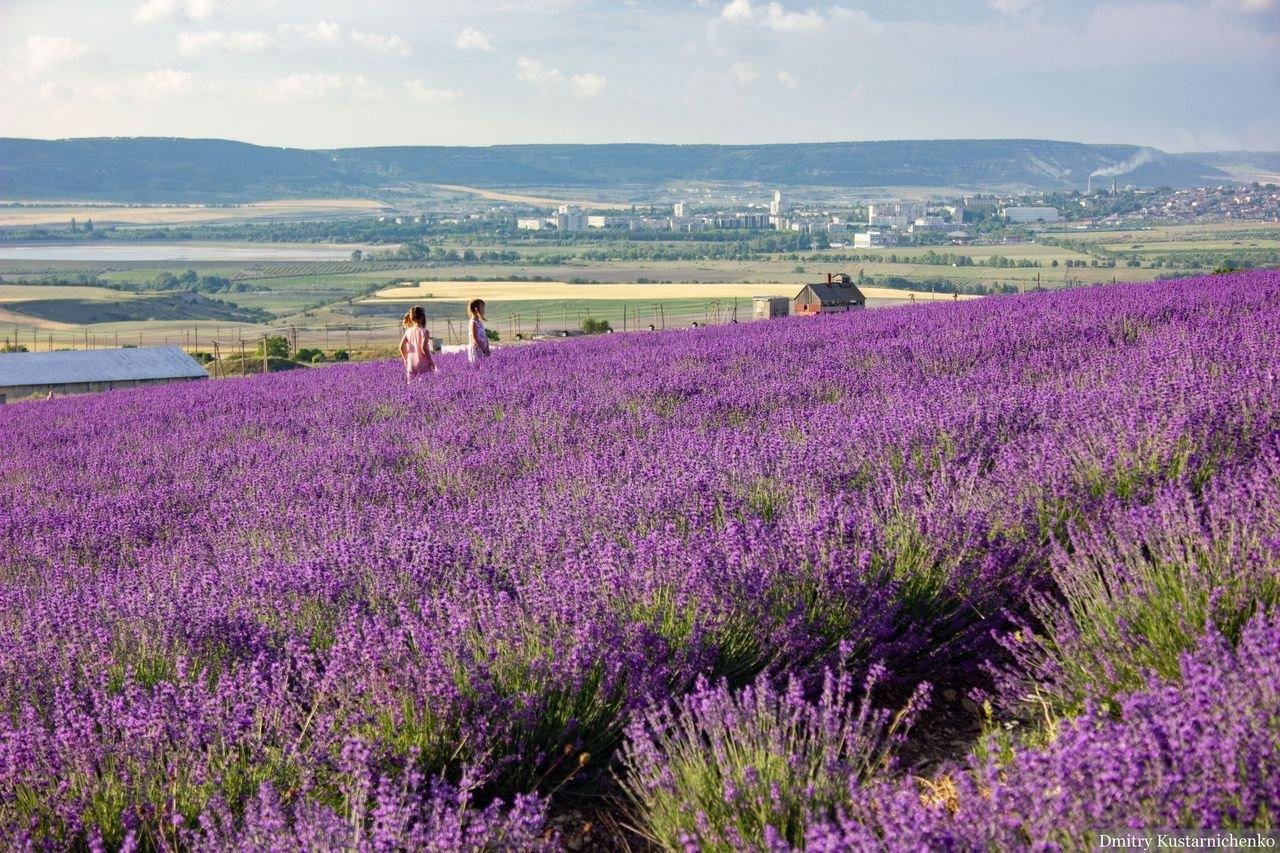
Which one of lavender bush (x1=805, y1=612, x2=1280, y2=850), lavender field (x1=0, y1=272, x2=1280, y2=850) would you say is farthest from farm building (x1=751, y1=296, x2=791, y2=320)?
lavender bush (x1=805, y1=612, x2=1280, y2=850)

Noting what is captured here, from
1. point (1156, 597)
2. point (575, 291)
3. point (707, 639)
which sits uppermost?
point (1156, 597)

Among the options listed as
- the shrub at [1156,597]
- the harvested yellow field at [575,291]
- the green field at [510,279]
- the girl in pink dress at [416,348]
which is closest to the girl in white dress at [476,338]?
the girl in pink dress at [416,348]

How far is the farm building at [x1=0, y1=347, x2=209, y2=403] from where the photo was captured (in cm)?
3186

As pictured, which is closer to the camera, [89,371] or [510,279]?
[89,371]

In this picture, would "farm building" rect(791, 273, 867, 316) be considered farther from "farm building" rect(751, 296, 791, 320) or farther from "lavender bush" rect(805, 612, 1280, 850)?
"lavender bush" rect(805, 612, 1280, 850)

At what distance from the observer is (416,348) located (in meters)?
10.4

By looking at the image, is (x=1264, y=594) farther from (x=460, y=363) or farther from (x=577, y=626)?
(x=460, y=363)

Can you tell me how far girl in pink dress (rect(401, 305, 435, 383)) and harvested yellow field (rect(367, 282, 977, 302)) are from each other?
7567 cm

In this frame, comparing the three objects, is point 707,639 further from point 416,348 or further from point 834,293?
point 834,293

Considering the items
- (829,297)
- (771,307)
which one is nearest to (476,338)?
(771,307)

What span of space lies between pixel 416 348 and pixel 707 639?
25.6ft

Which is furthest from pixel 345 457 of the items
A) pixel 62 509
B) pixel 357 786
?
pixel 357 786

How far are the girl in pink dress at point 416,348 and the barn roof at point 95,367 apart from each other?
77.7ft

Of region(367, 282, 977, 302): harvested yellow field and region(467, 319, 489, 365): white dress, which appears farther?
region(367, 282, 977, 302): harvested yellow field
